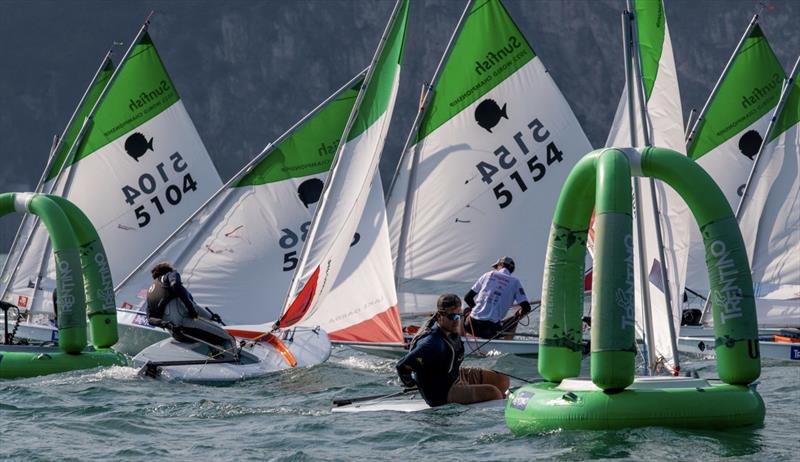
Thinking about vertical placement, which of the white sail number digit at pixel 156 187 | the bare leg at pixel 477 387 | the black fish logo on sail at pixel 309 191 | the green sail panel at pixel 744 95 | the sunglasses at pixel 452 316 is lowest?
the bare leg at pixel 477 387

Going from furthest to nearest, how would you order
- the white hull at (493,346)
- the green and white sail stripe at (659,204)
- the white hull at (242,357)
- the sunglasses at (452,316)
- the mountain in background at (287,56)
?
1. the mountain in background at (287,56)
2. the white hull at (493,346)
3. the white hull at (242,357)
4. the green and white sail stripe at (659,204)
5. the sunglasses at (452,316)

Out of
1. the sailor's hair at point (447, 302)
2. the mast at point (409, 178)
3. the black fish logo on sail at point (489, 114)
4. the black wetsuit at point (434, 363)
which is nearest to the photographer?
the sailor's hair at point (447, 302)

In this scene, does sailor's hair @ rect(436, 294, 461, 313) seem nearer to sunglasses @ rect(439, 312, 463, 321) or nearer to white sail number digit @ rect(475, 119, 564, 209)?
sunglasses @ rect(439, 312, 463, 321)

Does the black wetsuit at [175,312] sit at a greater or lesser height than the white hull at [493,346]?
greater

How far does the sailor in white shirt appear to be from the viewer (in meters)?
16.2

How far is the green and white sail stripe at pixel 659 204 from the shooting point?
13031mm

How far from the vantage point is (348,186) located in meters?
17.2

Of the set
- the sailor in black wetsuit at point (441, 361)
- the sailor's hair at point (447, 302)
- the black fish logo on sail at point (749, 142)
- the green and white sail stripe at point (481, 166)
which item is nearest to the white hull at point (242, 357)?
the green and white sail stripe at point (481, 166)

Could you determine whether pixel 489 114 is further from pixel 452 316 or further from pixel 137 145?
pixel 452 316

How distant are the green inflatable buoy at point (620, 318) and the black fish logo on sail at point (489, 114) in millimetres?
9619

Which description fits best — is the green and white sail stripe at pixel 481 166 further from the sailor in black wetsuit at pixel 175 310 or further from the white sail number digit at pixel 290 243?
the sailor in black wetsuit at pixel 175 310

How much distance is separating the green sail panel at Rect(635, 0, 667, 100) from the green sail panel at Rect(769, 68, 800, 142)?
7760 mm

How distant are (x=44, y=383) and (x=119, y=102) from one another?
9.94 meters

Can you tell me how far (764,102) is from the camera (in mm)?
25156
